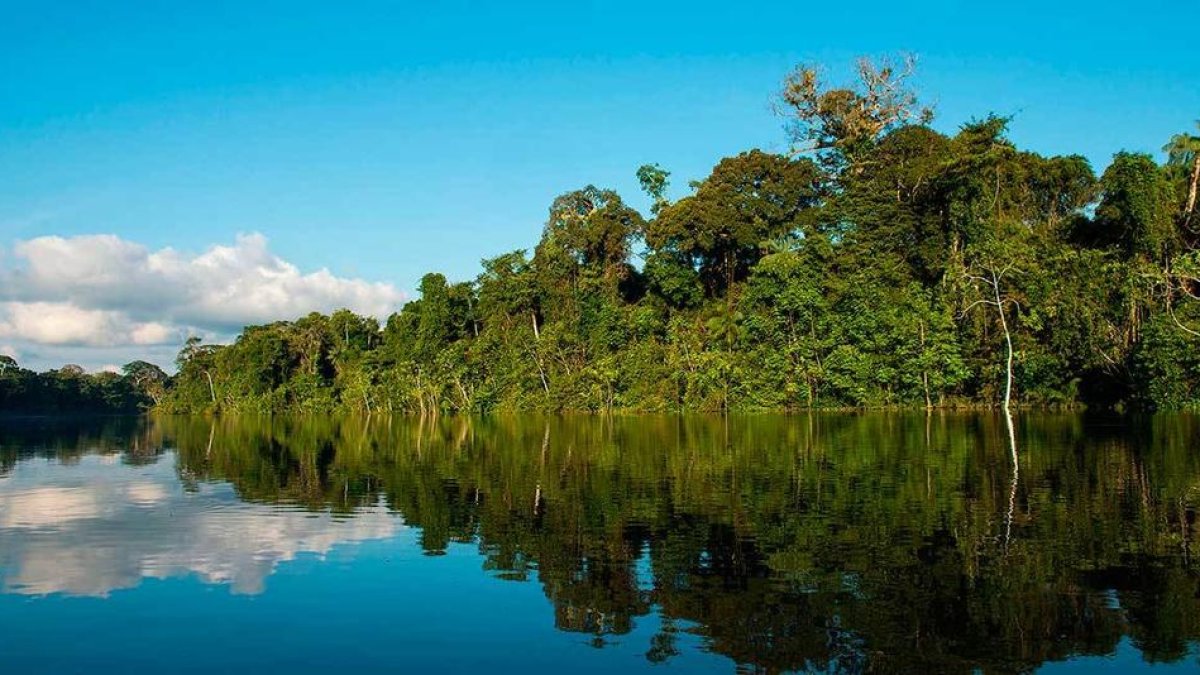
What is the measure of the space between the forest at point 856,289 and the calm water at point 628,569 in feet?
105

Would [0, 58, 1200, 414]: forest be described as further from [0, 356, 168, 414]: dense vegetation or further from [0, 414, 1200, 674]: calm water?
[0, 356, 168, 414]: dense vegetation

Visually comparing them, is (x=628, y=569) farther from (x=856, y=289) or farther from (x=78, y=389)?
(x=78, y=389)

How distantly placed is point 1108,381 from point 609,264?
41.4m

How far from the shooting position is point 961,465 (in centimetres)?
2405

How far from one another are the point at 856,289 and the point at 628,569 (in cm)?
5446

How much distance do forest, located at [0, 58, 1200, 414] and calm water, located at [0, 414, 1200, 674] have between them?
31996 mm

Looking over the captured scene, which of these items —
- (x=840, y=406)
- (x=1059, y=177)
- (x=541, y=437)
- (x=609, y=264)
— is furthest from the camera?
(x=609, y=264)

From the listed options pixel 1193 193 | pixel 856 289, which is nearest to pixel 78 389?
pixel 856 289

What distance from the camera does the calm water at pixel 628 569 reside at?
9250mm

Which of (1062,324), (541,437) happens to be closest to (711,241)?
(1062,324)

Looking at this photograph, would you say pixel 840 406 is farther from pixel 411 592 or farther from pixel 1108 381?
pixel 411 592

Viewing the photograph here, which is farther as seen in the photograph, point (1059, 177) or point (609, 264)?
point (609, 264)

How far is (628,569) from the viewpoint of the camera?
1266 cm

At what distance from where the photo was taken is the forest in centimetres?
5512
